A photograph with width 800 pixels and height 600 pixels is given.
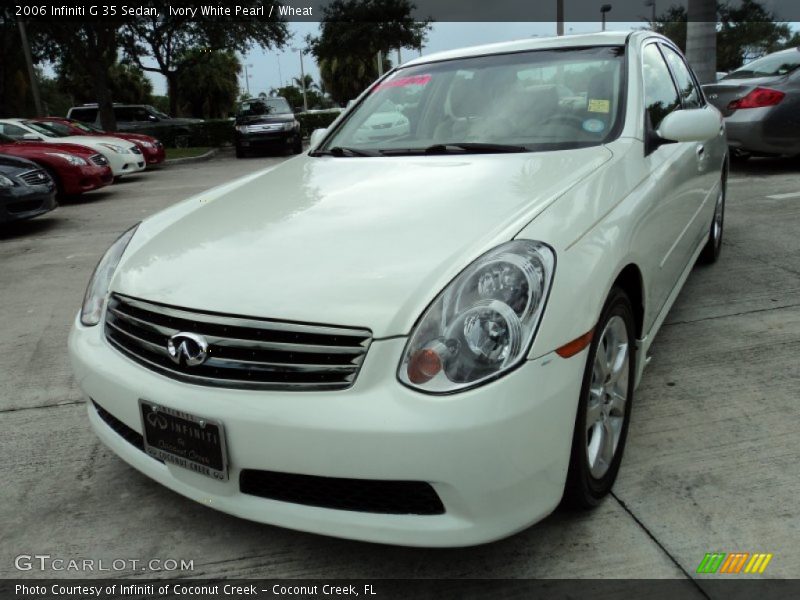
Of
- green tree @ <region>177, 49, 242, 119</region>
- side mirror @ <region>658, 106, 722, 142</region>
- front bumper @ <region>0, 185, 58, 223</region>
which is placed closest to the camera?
side mirror @ <region>658, 106, 722, 142</region>

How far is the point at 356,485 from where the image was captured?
1784 millimetres

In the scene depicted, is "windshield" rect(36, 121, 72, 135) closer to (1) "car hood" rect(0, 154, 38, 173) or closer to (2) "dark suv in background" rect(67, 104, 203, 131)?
(1) "car hood" rect(0, 154, 38, 173)

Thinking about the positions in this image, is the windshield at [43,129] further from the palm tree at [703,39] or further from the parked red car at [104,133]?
the palm tree at [703,39]

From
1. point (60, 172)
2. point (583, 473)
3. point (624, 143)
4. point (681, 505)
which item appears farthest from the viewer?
point (60, 172)

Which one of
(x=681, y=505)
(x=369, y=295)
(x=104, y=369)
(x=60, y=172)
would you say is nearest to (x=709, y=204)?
(x=681, y=505)

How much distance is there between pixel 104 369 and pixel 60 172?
8624 millimetres

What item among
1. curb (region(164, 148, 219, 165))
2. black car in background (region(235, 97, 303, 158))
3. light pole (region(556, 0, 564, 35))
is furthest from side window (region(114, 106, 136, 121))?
light pole (region(556, 0, 564, 35))

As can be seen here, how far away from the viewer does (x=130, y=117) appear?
73.9ft

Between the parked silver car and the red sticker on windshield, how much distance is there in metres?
6.00

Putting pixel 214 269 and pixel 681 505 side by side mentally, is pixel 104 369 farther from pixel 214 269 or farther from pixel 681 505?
pixel 681 505

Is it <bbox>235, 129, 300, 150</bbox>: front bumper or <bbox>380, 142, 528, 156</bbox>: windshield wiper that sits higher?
<bbox>380, 142, 528, 156</bbox>: windshield wiper

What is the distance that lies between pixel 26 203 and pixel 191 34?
1830 centimetres

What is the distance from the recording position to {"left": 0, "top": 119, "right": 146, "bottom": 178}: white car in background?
11703 millimetres

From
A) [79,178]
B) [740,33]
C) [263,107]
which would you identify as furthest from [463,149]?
[740,33]
